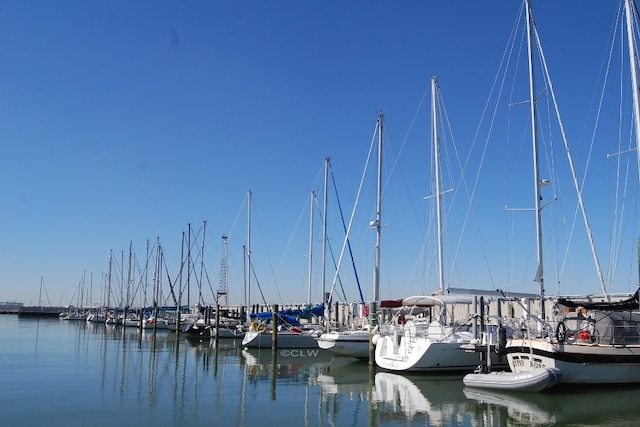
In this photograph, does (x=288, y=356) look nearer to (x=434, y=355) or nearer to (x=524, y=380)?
(x=434, y=355)

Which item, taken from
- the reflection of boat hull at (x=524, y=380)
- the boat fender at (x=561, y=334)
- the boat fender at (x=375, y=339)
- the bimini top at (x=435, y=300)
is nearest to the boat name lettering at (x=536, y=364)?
the reflection of boat hull at (x=524, y=380)

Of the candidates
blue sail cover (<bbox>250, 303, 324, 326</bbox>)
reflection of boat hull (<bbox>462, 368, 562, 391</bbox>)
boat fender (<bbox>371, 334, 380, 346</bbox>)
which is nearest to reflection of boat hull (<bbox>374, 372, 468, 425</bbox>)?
reflection of boat hull (<bbox>462, 368, 562, 391</bbox>)

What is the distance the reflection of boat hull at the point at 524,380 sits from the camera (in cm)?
2164

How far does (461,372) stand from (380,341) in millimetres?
4375

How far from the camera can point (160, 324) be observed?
7769cm

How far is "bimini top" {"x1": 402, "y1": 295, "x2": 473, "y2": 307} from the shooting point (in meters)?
31.2

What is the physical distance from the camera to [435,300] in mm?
31234

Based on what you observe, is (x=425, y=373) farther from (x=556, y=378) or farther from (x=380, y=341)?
(x=556, y=378)

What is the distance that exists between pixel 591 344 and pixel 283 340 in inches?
962

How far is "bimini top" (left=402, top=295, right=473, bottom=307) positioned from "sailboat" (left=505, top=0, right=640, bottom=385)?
6.19 metres

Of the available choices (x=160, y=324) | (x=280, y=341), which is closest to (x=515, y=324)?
(x=280, y=341)

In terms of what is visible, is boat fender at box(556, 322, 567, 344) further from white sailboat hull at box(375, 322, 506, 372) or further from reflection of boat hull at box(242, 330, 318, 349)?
reflection of boat hull at box(242, 330, 318, 349)

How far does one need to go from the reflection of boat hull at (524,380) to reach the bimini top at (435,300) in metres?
8.29

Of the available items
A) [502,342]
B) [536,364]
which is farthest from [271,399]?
[536,364]
